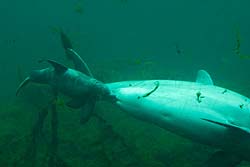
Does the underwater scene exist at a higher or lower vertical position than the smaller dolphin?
lower

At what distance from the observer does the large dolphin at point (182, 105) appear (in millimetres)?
5445

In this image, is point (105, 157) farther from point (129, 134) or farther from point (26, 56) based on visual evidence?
point (26, 56)

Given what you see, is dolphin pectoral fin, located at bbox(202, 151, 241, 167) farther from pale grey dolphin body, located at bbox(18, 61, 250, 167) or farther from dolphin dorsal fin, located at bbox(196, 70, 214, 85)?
dolphin dorsal fin, located at bbox(196, 70, 214, 85)

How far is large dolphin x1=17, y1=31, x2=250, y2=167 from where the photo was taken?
17.9 feet

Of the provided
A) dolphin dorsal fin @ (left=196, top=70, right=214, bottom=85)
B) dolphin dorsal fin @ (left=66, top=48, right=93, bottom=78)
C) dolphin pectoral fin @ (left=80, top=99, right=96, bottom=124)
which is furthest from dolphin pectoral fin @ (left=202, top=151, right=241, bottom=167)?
dolphin dorsal fin @ (left=66, top=48, right=93, bottom=78)

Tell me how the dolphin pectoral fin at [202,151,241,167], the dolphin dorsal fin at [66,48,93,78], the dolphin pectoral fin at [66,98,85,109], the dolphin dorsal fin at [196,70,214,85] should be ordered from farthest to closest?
the dolphin dorsal fin at [196,70,214,85] → the dolphin dorsal fin at [66,48,93,78] → the dolphin pectoral fin at [66,98,85,109] → the dolphin pectoral fin at [202,151,241,167]

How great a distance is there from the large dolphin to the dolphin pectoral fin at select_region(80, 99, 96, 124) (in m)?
0.04

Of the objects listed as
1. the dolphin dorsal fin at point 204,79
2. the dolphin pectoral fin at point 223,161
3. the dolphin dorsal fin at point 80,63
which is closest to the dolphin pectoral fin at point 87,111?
the dolphin dorsal fin at point 80,63

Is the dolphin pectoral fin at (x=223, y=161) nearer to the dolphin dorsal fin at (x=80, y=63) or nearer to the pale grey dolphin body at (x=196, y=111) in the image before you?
the pale grey dolphin body at (x=196, y=111)

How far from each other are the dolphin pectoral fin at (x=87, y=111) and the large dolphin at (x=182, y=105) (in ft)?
0.13

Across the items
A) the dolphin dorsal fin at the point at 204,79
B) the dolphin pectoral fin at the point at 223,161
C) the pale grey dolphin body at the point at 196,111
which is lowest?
the dolphin pectoral fin at the point at 223,161

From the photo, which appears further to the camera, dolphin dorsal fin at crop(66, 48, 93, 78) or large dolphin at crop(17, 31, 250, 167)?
dolphin dorsal fin at crop(66, 48, 93, 78)

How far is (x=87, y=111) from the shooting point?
610cm

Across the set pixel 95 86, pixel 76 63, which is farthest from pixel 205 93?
pixel 76 63
